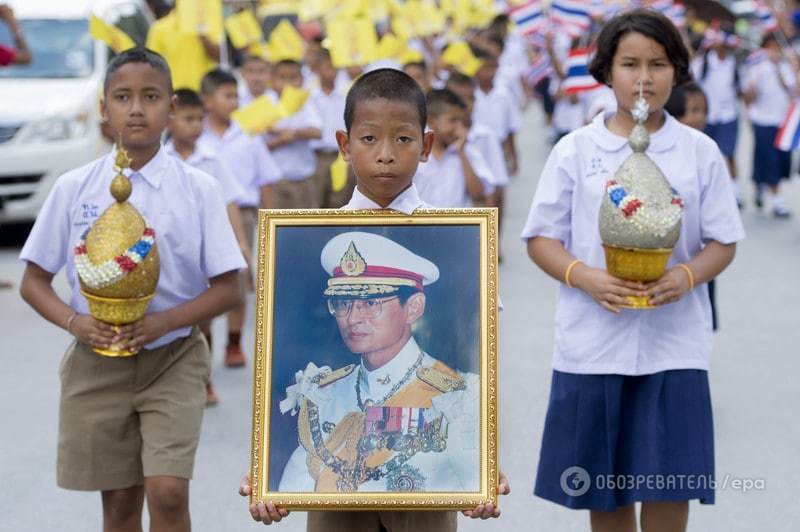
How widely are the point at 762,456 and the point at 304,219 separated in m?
3.48

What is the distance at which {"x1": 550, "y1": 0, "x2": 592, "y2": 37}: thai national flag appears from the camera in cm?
1552

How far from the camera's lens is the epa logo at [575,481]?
13.7 feet

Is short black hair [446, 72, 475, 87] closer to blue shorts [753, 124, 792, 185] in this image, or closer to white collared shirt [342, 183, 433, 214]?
blue shorts [753, 124, 792, 185]

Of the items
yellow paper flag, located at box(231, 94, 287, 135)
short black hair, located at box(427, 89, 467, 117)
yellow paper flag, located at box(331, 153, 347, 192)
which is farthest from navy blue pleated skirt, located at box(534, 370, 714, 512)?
yellow paper flag, located at box(331, 153, 347, 192)

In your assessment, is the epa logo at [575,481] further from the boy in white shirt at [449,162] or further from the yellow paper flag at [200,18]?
the yellow paper flag at [200,18]

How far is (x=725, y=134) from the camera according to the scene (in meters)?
14.0

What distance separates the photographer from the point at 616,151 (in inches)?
163

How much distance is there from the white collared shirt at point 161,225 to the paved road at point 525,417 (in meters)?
1.54

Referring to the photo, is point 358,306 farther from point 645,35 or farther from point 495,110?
point 495,110

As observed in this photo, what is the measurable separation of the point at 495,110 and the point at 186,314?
1008 centimetres

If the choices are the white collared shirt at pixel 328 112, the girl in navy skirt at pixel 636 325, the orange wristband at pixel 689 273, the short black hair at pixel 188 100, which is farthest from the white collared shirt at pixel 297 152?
the orange wristband at pixel 689 273

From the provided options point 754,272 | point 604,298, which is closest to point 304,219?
point 604,298

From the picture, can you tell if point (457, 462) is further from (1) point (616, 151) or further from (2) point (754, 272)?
(2) point (754, 272)

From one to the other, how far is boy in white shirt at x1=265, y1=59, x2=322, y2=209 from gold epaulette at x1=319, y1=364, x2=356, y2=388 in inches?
270
